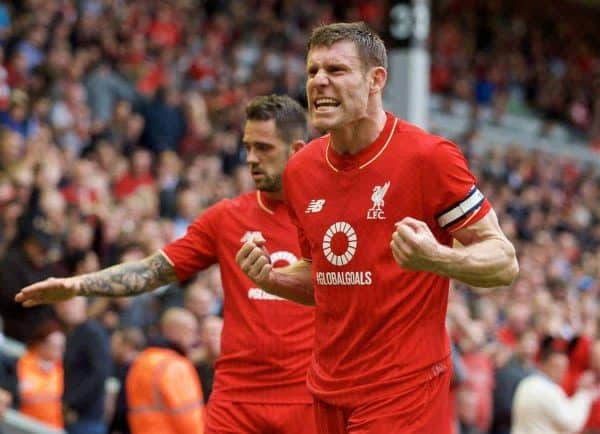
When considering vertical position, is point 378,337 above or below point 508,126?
above

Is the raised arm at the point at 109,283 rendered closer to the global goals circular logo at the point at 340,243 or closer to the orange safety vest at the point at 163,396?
the global goals circular logo at the point at 340,243

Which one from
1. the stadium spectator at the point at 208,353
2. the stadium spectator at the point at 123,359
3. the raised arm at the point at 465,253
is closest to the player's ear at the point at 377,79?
the raised arm at the point at 465,253

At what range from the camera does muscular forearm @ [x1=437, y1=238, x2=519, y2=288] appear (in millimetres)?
4426

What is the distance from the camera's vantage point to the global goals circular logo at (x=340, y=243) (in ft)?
16.2

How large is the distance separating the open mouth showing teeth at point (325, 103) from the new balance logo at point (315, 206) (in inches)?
14.9

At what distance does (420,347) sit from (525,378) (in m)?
6.35

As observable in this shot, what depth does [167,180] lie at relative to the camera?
13.9m

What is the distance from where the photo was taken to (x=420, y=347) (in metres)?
4.87

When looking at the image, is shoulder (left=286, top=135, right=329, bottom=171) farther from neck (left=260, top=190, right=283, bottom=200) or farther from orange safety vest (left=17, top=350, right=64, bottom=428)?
orange safety vest (left=17, top=350, right=64, bottom=428)

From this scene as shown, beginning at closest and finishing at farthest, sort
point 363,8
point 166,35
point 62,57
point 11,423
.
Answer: point 11,423 → point 62,57 → point 166,35 → point 363,8

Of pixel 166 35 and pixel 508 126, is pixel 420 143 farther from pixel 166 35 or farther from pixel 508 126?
pixel 508 126

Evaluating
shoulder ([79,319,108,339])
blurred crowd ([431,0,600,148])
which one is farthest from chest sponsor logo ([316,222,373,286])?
blurred crowd ([431,0,600,148])

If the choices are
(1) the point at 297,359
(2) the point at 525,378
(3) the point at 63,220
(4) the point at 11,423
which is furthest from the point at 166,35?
(1) the point at 297,359

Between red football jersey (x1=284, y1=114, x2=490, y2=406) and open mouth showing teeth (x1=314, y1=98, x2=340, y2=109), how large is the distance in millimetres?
235
